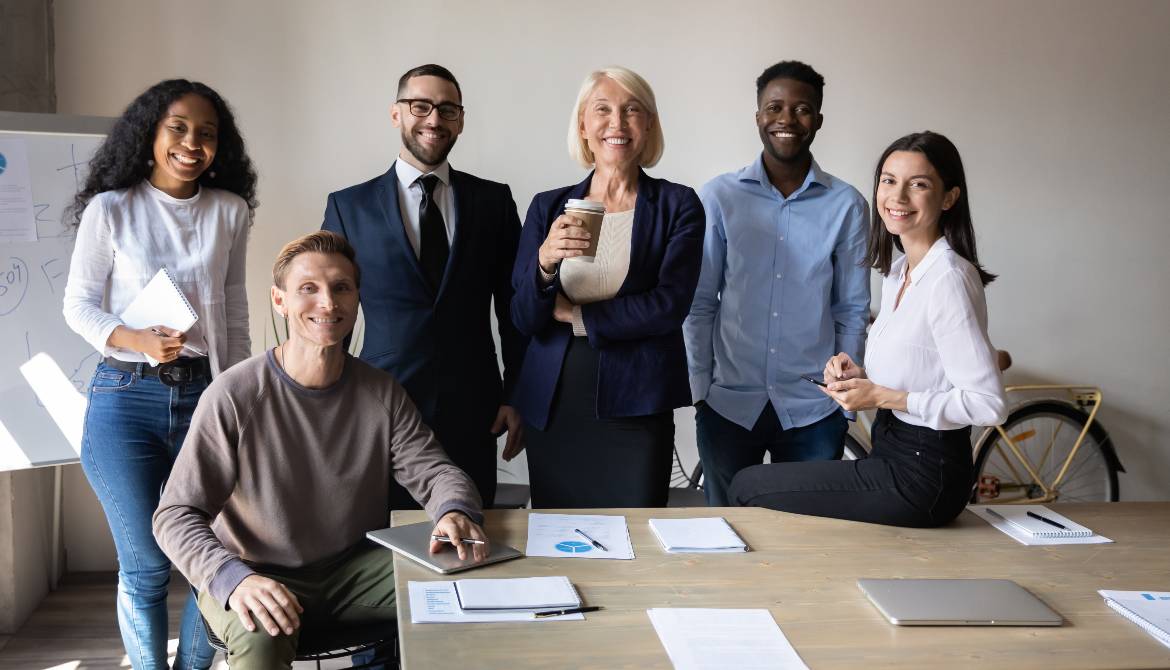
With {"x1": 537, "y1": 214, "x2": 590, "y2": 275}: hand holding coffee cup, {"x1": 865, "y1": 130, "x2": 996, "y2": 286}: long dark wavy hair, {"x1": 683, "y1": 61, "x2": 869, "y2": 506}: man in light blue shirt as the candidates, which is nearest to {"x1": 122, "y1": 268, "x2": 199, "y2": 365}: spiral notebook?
{"x1": 537, "y1": 214, "x2": 590, "y2": 275}: hand holding coffee cup

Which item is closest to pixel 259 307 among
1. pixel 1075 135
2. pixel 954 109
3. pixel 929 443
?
pixel 929 443

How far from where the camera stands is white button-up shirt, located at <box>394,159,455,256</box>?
8.25 feet

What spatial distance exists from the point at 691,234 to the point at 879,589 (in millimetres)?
1001

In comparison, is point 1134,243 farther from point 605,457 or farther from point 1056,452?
point 605,457

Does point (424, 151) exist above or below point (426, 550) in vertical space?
above

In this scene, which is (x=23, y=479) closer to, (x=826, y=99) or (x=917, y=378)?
(x=917, y=378)

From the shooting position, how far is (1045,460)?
4305 mm

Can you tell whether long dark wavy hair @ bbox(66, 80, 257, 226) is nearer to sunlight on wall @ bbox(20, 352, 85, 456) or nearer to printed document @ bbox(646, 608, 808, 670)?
sunlight on wall @ bbox(20, 352, 85, 456)

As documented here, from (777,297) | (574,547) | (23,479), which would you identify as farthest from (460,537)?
(23,479)

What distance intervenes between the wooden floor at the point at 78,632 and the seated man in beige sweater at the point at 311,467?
1088 mm

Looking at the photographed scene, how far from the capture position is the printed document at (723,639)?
137cm

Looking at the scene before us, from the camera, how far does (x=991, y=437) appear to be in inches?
160

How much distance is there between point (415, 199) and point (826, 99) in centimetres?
217

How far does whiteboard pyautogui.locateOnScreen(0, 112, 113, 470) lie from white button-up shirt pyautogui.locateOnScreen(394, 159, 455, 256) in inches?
45.7
